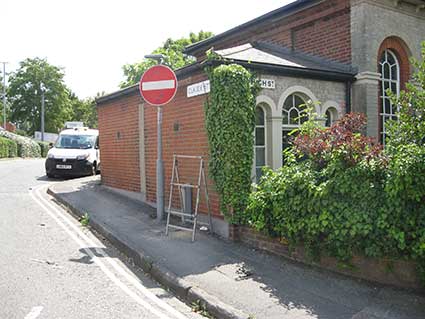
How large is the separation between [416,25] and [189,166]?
809 cm

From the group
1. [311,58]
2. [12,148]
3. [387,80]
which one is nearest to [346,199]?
[311,58]

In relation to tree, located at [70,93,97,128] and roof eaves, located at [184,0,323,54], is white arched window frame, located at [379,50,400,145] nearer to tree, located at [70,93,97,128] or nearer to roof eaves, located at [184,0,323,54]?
roof eaves, located at [184,0,323,54]

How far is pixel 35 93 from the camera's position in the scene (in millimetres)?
58719

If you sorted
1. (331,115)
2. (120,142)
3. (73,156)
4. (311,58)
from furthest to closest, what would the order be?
(73,156) → (120,142) → (311,58) → (331,115)

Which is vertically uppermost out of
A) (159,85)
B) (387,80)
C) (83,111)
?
(83,111)

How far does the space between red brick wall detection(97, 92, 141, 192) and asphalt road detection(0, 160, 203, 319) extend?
104 inches

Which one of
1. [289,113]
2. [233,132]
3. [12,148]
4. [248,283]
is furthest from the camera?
[12,148]

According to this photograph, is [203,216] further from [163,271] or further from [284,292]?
[284,292]

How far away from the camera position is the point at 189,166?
8.34m

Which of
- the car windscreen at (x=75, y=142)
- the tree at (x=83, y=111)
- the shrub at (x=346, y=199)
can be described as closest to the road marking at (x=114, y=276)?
the shrub at (x=346, y=199)

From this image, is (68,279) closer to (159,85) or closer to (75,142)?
(159,85)

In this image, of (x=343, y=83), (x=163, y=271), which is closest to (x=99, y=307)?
(x=163, y=271)

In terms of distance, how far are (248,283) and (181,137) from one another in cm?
417

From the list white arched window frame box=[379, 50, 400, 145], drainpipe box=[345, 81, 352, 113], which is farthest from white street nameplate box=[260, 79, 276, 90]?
white arched window frame box=[379, 50, 400, 145]
